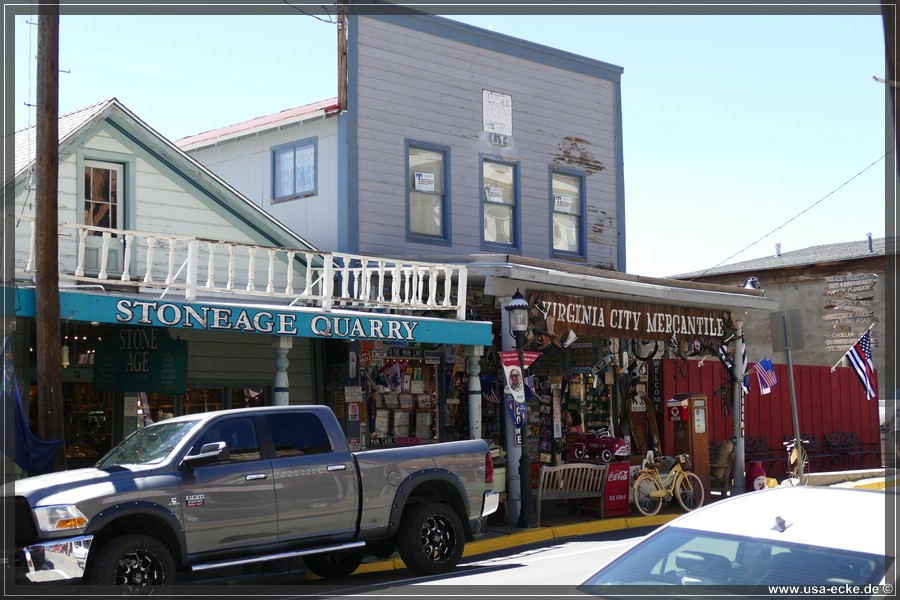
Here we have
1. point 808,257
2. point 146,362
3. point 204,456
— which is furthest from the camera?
point 808,257

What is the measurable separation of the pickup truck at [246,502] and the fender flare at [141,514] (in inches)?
0.4

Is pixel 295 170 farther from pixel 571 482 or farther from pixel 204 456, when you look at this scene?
pixel 204 456

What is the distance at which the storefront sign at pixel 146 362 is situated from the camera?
13.9 m

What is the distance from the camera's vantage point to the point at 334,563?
11781 mm

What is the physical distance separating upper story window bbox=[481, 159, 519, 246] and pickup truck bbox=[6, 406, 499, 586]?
8.83 metres

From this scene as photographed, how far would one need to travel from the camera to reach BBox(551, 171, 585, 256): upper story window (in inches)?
848

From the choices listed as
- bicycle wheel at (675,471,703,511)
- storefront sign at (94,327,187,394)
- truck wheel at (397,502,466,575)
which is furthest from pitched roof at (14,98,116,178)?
bicycle wheel at (675,471,703,511)

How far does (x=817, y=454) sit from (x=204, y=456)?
2021 cm

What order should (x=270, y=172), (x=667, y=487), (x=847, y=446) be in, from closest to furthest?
(x=667, y=487), (x=270, y=172), (x=847, y=446)

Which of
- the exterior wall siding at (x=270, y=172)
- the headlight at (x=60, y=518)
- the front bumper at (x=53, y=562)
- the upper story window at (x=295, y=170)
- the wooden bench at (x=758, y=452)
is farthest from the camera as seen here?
the wooden bench at (x=758, y=452)

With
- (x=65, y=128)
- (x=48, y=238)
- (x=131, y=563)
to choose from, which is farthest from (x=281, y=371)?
(x=65, y=128)

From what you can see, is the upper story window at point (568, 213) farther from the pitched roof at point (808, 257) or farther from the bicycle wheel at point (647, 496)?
the pitched roof at point (808, 257)

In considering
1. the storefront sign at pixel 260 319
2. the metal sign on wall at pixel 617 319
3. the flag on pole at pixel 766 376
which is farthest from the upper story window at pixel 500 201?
the flag on pole at pixel 766 376

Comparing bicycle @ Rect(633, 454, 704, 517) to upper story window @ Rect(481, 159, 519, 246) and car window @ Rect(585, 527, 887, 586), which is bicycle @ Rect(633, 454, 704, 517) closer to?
upper story window @ Rect(481, 159, 519, 246)
